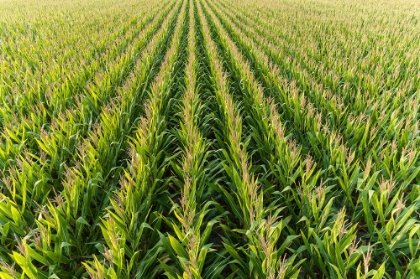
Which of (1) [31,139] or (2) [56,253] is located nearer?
(2) [56,253]

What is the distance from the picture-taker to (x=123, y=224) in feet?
5.75

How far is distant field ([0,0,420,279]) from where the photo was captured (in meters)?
1.66

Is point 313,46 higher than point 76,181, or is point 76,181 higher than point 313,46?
point 76,181

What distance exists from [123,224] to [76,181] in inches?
20.5

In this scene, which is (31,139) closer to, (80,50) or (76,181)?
(76,181)

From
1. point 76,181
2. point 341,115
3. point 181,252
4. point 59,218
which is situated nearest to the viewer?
point 181,252

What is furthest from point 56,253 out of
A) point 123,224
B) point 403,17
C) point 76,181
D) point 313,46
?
point 403,17

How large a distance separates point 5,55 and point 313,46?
625cm

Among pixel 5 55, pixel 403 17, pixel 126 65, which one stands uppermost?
pixel 5 55

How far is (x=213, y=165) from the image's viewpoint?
108 inches

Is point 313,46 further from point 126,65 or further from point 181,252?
point 181,252

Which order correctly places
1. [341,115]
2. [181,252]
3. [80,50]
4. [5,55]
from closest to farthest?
[181,252], [341,115], [5,55], [80,50]

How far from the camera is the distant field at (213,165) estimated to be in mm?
1664

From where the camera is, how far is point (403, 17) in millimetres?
10539
